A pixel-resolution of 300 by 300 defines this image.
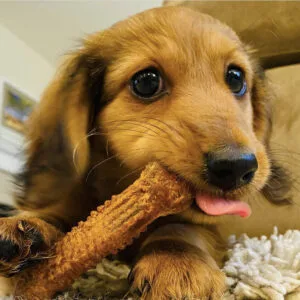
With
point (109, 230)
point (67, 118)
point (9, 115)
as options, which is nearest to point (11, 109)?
point (9, 115)

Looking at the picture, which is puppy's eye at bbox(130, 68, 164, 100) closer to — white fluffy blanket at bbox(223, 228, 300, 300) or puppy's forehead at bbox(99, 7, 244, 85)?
puppy's forehead at bbox(99, 7, 244, 85)

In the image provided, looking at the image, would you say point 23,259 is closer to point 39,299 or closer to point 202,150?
point 39,299

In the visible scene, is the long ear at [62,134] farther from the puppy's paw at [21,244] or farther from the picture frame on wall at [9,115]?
the picture frame on wall at [9,115]

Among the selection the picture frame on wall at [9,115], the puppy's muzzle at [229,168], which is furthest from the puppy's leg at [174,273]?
the picture frame on wall at [9,115]

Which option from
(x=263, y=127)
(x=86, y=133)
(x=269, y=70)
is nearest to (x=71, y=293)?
(x=86, y=133)

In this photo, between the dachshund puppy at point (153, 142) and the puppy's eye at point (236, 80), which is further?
the puppy's eye at point (236, 80)

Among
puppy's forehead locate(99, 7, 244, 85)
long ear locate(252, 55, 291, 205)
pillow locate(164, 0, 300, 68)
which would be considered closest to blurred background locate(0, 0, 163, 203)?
pillow locate(164, 0, 300, 68)
